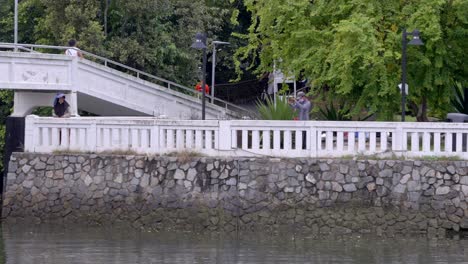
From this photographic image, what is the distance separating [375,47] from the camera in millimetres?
25906

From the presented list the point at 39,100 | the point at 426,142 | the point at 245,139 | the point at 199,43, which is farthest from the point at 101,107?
the point at 426,142

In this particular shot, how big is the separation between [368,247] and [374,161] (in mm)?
2026

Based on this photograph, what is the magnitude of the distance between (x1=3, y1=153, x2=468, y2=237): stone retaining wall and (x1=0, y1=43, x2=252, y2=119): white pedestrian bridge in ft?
12.8

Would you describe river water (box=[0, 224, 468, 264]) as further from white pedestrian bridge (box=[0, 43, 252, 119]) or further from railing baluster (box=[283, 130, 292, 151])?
white pedestrian bridge (box=[0, 43, 252, 119])

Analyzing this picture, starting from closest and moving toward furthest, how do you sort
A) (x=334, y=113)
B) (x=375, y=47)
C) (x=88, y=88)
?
(x=375, y=47)
(x=334, y=113)
(x=88, y=88)

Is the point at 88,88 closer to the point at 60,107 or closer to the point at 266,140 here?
the point at 60,107

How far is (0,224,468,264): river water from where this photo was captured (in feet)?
63.3

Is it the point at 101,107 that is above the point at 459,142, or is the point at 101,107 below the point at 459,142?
above

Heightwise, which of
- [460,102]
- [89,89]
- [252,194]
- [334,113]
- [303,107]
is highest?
[89,89]

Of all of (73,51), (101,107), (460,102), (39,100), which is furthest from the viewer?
(101,107)

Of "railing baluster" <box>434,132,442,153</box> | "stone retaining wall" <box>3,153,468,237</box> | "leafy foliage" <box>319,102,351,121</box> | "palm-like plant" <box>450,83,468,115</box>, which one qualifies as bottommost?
"stone retaining wall" <box>3,153,468,237</box>

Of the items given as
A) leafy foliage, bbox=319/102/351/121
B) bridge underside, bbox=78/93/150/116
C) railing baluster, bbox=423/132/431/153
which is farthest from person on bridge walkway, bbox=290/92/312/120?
bridge underside, bbox=78/93/150/116

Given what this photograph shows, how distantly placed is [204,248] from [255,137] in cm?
284

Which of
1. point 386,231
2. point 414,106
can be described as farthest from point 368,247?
point 414,106
